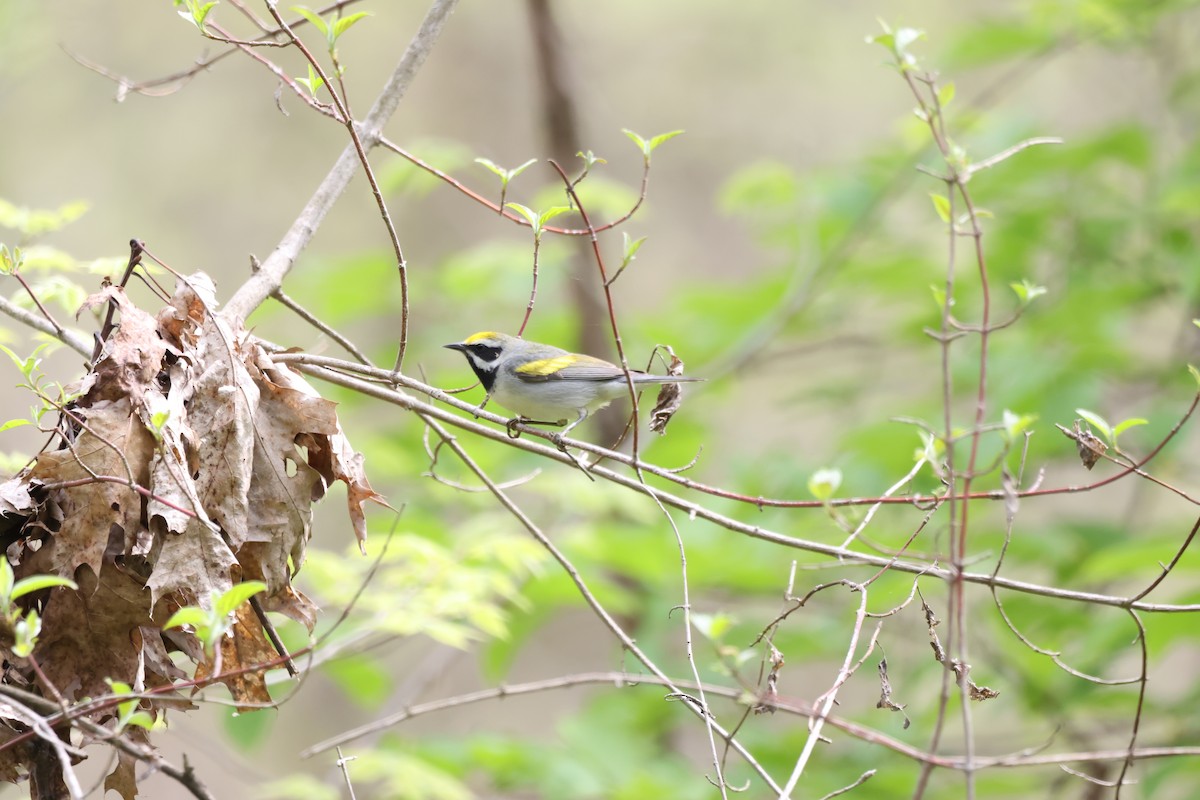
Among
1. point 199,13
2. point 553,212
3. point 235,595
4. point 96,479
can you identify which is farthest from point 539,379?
point 235,595

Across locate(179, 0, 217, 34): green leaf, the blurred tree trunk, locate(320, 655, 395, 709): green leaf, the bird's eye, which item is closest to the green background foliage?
locate(320, 655, 395, 709): green leaf

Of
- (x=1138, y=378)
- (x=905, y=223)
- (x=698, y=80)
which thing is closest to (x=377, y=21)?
(x=698, y=80)

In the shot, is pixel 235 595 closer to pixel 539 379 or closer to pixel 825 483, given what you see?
pixel 825 483

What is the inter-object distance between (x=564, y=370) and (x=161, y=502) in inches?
124

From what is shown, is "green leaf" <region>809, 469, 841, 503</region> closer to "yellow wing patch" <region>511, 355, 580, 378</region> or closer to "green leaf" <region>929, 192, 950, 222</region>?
"green leaf" <region>929, 192, 950, 222</region>

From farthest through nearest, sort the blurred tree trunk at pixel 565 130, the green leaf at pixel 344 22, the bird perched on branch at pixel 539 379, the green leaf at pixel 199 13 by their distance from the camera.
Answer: the blurred tree trunk at pixel 565 130 → the bird perched on branch at pixel 539 379 → the green leaf at pixel 199 13 → the green leaf at pixel 344 22

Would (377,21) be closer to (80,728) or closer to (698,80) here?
(698,80)

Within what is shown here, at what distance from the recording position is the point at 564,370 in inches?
215

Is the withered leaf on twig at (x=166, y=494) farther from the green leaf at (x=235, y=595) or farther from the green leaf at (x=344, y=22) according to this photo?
the green leaf at (x=344, y=22)

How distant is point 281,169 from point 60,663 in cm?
1228

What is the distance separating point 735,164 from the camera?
51.1 feet

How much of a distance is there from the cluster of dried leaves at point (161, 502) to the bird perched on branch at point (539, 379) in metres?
2.42

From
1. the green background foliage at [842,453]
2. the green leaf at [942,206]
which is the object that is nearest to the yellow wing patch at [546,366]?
the green background foliage at [842,453]

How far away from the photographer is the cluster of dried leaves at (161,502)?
2531 mm
